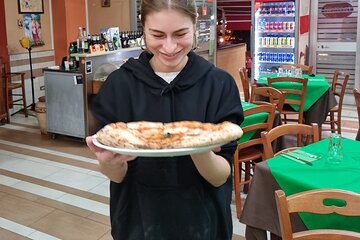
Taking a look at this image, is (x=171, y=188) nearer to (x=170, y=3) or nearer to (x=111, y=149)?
(x=111, y=149)

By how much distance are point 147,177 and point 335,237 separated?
33.0 inches

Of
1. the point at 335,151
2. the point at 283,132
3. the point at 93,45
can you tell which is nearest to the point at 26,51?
the point at 93,45

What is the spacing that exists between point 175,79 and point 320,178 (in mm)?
1237

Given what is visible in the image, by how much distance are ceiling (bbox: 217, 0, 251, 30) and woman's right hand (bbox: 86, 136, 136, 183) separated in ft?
34.4

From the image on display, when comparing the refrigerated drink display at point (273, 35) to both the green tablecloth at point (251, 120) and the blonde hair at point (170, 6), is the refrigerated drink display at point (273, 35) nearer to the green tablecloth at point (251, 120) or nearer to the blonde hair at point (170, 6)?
the green tablecloth at point (251, 120)

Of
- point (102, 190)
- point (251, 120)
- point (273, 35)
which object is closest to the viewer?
point (251, 120)

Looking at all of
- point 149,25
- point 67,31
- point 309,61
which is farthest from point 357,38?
point 149,25

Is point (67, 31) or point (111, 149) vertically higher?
point (67, 31)

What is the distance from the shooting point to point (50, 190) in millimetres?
4262

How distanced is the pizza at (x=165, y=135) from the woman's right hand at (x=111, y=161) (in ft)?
0.14

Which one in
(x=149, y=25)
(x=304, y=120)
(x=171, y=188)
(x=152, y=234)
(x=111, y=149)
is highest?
(x=149, y=25)

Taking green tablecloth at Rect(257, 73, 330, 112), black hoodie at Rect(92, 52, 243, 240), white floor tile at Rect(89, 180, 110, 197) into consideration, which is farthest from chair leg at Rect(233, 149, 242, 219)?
black hoodie at Rect(92, 52, 243, 240)

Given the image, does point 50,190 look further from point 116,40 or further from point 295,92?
point 295,92

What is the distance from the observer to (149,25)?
1.29 m
